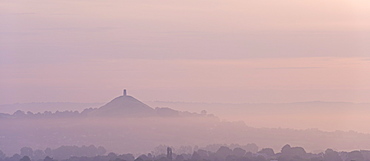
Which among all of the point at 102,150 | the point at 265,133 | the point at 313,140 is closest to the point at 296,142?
the point at 313,140

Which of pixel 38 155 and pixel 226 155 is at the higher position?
pixel 38 155

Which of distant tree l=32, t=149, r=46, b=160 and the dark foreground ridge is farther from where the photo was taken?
distant tree l=32, t=149, r=46, b=160

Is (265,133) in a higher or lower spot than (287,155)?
higher

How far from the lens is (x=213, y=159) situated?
10675 cm

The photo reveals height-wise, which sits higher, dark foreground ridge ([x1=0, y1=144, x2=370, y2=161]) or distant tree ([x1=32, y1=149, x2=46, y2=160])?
distant tree ([x1=32, y1=149, x2=46, y2=160])

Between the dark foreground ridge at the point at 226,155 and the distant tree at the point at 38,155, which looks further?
the distant tree at the point at 38,155

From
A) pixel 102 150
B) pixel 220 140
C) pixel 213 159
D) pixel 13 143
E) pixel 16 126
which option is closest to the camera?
pixel 213 159

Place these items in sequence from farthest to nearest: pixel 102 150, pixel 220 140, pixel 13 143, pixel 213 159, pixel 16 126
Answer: pixel 16 126, pixel 220 140, pixel 13 143, pixel 102 150, pixel 213 159

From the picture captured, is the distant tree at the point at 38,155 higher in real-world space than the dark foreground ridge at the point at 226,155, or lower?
higher

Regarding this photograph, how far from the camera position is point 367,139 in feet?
574

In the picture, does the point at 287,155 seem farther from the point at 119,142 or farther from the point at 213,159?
the point at 119,142

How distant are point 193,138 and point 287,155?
285 feet

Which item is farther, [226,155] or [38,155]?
[38,155]

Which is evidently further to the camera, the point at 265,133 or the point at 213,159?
the point at 265,133
